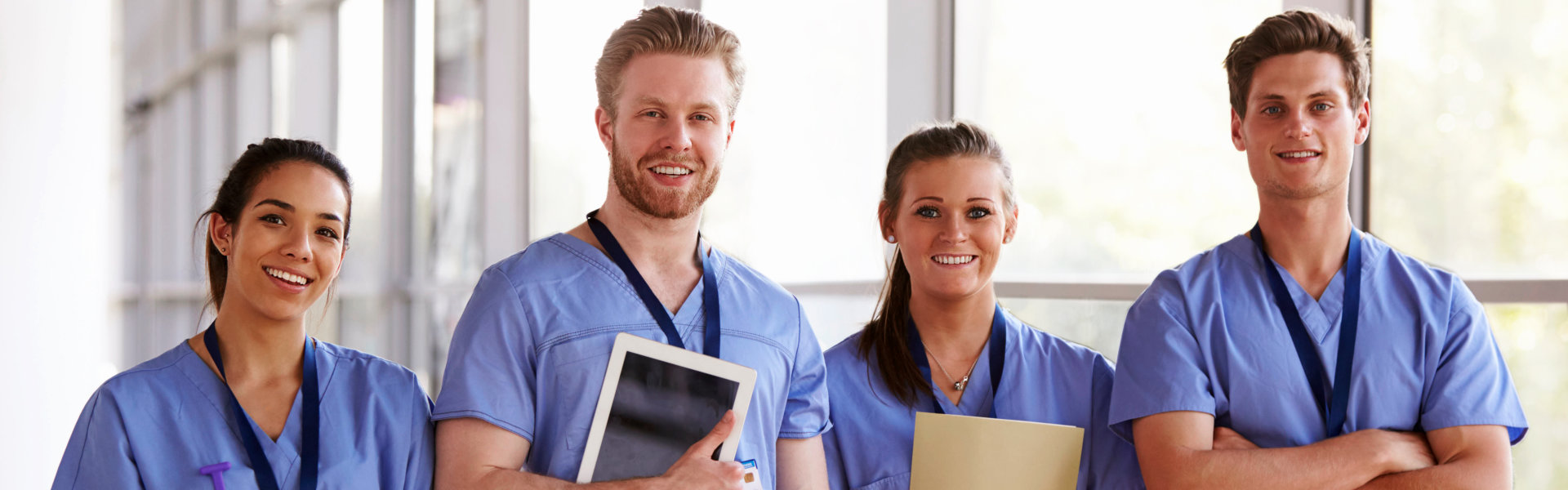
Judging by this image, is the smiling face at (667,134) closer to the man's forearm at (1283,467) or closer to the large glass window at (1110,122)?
the man's forearm at (1283,467)

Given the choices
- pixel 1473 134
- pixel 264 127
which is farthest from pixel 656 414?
pixel 264 127

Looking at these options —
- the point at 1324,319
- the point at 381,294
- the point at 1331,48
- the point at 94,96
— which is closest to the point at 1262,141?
the point at 1331,48

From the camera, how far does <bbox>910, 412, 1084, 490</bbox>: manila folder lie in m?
2.05

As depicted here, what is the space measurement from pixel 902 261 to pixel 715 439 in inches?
30.5

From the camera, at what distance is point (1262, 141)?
2.01 m

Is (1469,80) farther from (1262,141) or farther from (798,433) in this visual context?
(798,433)

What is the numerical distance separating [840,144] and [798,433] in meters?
2.35

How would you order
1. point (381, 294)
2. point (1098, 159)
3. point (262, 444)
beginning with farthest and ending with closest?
point (381, 294) → point (1098, 159) → point (262, 444)

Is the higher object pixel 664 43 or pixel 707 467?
pixel 664 43

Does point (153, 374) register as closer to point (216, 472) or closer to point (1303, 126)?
point (216, 472)

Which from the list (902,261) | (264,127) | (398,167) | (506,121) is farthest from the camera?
(264,127)

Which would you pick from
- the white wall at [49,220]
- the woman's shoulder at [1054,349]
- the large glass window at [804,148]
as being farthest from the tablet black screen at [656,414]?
the white wall at [49,220]

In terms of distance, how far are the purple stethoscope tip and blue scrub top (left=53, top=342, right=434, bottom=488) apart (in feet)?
0.04

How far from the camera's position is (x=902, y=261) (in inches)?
98.4
